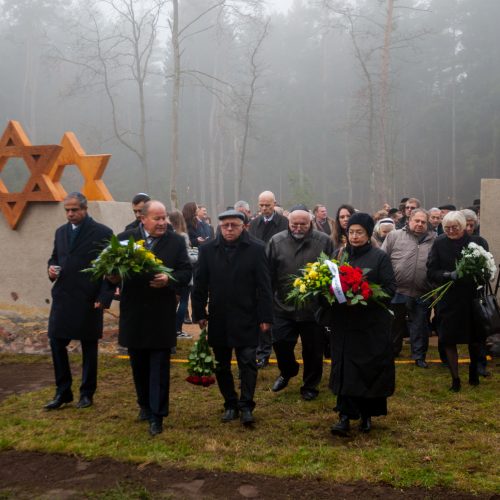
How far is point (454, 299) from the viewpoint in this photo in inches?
293

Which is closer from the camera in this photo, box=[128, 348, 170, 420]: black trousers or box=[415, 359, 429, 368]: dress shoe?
box=[128, 348, 170, 420]: black trousers

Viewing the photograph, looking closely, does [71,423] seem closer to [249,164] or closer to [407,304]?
[407,304]

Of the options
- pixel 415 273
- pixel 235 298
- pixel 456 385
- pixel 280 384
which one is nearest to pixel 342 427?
pixel 235 298

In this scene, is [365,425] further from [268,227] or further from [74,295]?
[268,227]

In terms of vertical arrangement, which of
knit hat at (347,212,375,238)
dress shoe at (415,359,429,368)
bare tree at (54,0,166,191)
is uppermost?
bare tree at (54,0,166,191)

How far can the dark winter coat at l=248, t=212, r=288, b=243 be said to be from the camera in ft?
31.8

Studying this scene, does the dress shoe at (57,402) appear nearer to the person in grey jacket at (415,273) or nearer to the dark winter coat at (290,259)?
the dark winter coat at (290,259)

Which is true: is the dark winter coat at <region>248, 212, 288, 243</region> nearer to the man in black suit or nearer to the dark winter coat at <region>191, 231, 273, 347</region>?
the man in black suit

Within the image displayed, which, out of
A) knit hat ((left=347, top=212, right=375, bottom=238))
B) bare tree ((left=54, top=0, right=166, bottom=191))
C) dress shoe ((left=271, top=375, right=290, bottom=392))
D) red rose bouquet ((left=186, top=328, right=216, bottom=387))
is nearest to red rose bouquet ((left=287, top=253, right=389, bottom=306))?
knit hat ((left=347, top=212, right=375, bottom=238))

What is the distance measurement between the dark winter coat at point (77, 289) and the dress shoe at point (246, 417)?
5.68ft

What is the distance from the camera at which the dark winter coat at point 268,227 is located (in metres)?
9.69

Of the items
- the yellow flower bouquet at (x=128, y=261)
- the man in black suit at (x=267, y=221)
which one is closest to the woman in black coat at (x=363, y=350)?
the yellow flower bouquet at (x=128, y=261)

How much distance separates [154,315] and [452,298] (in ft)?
11.0

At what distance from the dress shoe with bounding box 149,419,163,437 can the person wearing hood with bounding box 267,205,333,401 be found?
1698 millimetres
